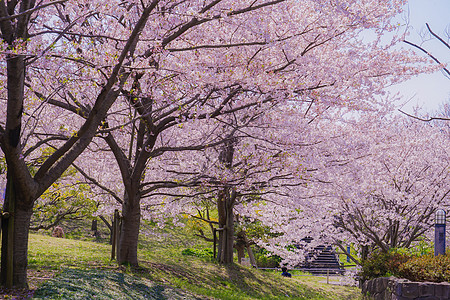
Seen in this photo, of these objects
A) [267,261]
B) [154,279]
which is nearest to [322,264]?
[267,261]

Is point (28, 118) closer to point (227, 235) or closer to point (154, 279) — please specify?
point (154, 279)

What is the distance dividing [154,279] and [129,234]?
145 cm

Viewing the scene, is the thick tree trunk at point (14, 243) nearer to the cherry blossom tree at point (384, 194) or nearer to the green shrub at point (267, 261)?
the cherry blossom tree at point (384, 194)

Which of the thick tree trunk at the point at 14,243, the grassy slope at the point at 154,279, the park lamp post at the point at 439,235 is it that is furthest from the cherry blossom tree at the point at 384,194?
the thick tree trunk at the point at 14,243

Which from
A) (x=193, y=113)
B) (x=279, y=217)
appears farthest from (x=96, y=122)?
(x=279, y=217)

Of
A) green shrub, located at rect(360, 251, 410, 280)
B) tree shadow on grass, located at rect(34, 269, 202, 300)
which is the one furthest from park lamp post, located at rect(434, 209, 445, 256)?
tree shadow on grass, located at rect(34, 269, 202, 300)

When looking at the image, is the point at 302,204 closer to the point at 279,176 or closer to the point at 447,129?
the point at 279,176

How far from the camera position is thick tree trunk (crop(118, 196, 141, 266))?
1108 centimetres

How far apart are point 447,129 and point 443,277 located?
562 inches

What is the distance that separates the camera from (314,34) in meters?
8.22

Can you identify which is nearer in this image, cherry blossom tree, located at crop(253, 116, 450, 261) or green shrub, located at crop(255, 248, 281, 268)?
cherry blossom tree, located at crop(253, 116, 450, 261)

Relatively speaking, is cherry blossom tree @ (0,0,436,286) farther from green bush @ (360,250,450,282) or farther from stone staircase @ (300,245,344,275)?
stone staircase @ (300,245,344,275)

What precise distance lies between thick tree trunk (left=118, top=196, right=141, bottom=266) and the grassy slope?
35 cm

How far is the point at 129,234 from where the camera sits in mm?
11180
